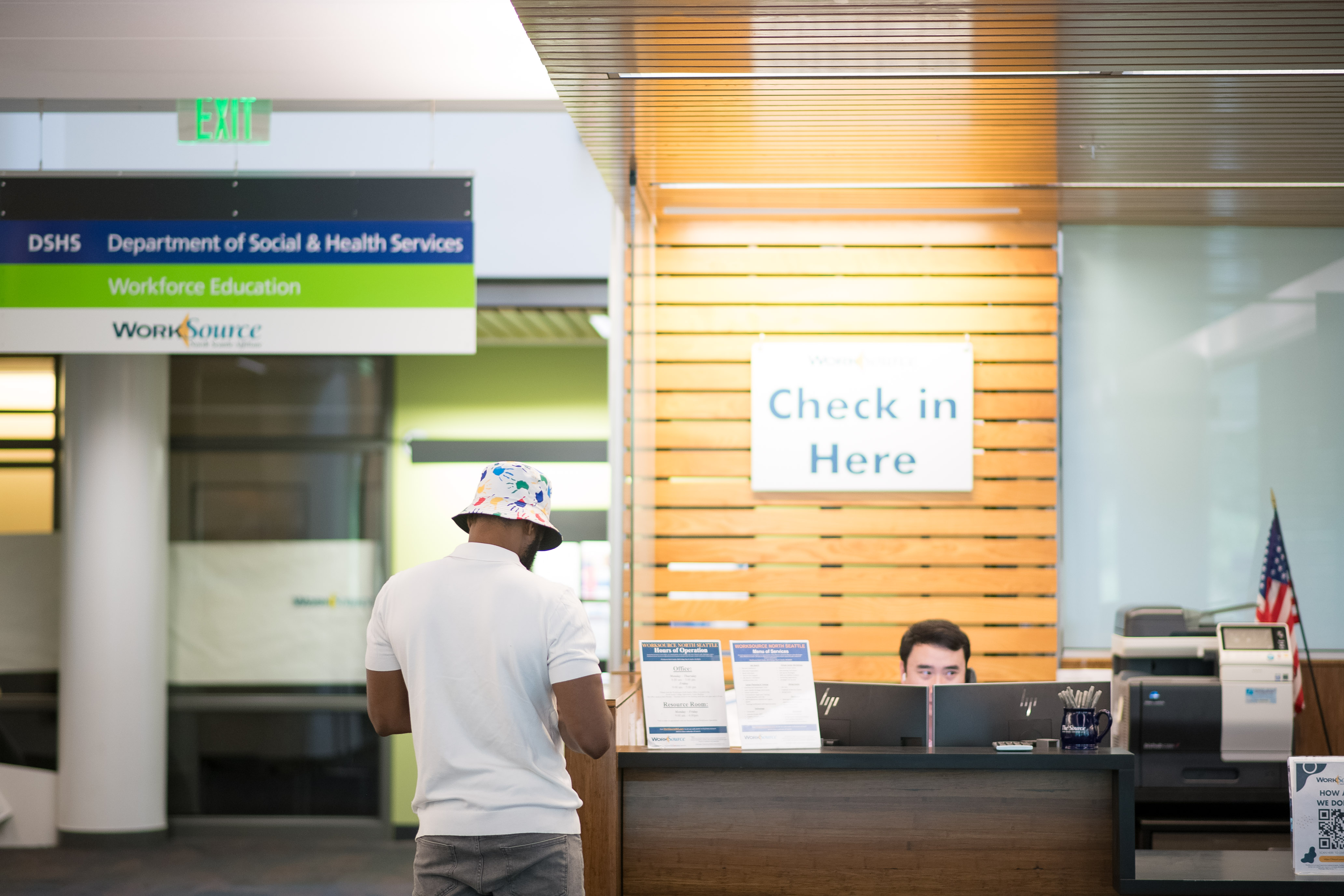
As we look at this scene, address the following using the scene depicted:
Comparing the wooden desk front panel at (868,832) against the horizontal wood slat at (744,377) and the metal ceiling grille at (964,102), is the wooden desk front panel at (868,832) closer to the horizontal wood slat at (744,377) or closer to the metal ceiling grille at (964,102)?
the metal ceiling grille at (964,102)

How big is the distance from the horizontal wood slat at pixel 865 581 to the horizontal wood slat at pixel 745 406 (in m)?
0.70

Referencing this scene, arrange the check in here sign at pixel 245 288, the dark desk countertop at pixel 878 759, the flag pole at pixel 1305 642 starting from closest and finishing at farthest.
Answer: the dark desk countertop at pixel 878 759, the check in here sign at pixel 245 288, the flag pole at pixel 1305 642

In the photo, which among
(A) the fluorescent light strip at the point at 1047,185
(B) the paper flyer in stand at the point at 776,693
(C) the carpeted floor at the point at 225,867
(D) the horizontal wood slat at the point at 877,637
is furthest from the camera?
(C) the carpeted floor at the point at 225,867

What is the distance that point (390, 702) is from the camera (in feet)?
7.48

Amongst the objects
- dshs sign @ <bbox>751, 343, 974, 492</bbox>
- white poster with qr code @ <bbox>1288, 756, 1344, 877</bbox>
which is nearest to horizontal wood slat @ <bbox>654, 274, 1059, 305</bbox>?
dshs sign @ <bbox>751, 343, 974, 492</bbox>

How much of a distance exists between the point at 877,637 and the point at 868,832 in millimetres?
2191

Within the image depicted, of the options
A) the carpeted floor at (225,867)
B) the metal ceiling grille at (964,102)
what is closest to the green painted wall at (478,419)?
the carpeted floor at (225,867)

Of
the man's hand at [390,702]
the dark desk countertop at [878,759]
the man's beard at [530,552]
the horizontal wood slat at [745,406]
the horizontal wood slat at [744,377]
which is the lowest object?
the dark desk countertop at [878,759]

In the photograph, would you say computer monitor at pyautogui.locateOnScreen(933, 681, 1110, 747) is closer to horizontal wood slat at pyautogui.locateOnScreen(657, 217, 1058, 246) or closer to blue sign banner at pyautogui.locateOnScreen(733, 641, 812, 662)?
blue sign banner at pyautogui.locateOnScreen(733, 641, 812, 662)

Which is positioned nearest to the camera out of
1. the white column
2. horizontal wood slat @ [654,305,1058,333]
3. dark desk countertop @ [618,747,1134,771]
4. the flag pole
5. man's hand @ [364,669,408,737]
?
man's hand @ [364,669,408,737]

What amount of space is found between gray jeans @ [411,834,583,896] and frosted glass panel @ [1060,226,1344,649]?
380 cm

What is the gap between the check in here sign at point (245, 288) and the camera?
4379 millimetres

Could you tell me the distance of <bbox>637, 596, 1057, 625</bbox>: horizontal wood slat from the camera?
524cm

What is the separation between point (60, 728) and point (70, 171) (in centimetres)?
316
